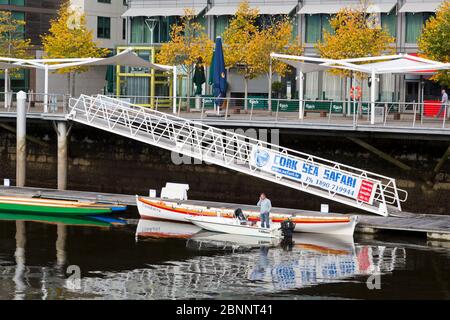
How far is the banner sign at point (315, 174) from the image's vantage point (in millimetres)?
45969

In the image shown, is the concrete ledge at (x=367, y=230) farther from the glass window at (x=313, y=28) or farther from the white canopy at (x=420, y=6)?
the glass window at (x=313, y=28)

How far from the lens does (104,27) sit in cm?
8562

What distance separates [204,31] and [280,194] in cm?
2731

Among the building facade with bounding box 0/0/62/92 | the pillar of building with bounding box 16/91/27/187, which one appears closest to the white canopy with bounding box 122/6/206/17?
the building facade with bounding box 0/0/62/92

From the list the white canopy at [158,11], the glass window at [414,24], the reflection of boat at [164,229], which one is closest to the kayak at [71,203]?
the reflection of boat at [164,229]

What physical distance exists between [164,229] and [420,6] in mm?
28715

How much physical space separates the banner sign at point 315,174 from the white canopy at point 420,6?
23.6m

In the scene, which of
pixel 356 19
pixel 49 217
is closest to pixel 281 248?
pixel 49 217

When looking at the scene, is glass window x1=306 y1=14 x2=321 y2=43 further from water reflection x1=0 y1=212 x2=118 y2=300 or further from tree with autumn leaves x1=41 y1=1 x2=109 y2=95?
water reflection x1=0 y1=212 x2=118 y2=300

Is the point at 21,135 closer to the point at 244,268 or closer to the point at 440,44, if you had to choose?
the point at 244,268

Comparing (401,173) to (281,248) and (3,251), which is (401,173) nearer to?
(281,248)

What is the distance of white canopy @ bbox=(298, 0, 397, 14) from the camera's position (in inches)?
2687

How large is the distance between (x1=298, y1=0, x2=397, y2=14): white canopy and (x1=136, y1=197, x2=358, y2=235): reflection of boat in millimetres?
25751

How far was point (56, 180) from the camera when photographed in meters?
56.8
